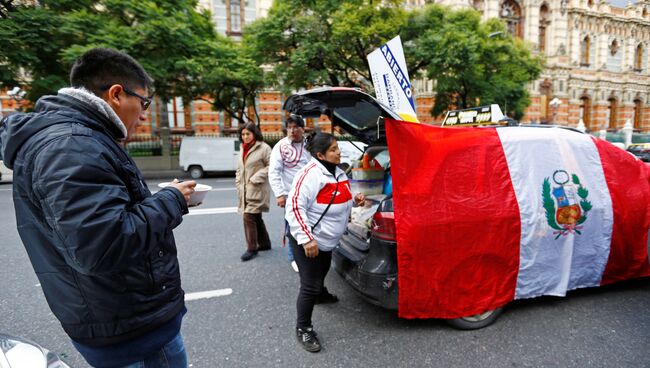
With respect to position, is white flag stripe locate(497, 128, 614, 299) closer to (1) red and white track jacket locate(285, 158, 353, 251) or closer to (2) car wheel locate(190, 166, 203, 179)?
(1) red and white track jacket locate(285, 158, 353, 251)

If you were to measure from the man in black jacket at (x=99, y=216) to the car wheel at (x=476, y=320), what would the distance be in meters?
2.17

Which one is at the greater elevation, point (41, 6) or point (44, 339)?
point (41, 6)

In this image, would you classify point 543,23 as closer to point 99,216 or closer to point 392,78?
point 392,78

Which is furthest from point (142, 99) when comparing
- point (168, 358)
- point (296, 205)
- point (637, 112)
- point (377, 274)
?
point (637, 112)

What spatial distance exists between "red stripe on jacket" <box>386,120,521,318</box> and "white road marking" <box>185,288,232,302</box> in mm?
1827

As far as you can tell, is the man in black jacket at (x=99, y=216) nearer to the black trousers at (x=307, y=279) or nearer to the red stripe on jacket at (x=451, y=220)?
the black trousers at (x=307, y=279)

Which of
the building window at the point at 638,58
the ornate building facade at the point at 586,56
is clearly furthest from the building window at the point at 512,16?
the building window at the point at 638,58

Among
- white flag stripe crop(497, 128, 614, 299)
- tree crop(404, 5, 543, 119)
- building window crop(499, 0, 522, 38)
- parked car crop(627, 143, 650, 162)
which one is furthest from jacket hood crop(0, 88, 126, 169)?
building window crop(499, 0, 522, 38)

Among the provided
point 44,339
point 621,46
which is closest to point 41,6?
point 44,339

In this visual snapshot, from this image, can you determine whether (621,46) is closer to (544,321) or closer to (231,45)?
(231,45)

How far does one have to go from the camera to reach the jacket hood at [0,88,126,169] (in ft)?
3.85

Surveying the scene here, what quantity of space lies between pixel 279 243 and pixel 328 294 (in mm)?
1976

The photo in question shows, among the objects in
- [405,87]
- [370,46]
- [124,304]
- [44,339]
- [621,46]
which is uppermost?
[621,46]

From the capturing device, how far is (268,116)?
25.5 m
